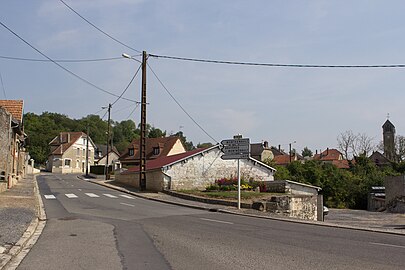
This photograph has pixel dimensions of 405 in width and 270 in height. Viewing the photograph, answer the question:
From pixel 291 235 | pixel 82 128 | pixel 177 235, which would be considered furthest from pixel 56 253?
pixel 82 128

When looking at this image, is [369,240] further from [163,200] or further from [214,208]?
[163,200]

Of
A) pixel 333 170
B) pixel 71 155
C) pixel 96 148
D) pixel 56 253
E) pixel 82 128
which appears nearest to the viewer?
pixel 56 253

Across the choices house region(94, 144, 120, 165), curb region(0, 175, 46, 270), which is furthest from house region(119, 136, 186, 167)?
curb region(0, 175, 46, 270)

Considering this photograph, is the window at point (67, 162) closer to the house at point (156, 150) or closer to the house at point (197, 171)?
the house at point (156, 150)

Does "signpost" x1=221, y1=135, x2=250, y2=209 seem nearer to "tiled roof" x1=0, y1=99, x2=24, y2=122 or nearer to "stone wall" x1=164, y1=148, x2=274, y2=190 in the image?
"stone wall" x1=164, y1=148, x2=274, y2=190

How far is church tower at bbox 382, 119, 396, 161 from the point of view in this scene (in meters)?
86.7

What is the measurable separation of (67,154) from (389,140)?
225 ft

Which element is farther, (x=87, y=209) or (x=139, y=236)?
(x=87, y=209)

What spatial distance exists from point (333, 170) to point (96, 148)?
75.3 meters

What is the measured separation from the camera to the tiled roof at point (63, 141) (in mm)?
98575

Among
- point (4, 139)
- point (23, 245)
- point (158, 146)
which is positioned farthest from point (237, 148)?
point (158, 146)

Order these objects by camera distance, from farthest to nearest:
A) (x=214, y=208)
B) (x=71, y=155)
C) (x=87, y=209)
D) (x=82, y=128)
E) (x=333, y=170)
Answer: (x=82, y=128)
(x=71, y=155)
(x=333, y=170)
(x=214, y=208)
(x=87, y=209)

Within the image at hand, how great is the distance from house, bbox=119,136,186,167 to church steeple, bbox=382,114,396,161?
3887cm

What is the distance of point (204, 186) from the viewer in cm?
3747
